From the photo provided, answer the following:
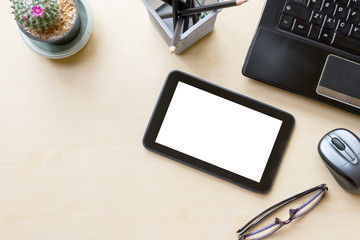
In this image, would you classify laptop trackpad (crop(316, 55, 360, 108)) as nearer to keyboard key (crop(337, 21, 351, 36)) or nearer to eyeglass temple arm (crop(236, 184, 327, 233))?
keyboard key (crop(337, 21, 351, 36))

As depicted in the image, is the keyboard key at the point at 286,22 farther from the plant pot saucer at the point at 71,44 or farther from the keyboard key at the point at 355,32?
the plant pot saucer at the point at 71,44

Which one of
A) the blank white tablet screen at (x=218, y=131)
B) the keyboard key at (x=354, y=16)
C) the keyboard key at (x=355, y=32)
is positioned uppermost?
the keyboard key at (x=354, y=16)

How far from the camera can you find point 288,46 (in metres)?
0.57

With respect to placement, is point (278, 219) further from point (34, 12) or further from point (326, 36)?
point (34, 12)

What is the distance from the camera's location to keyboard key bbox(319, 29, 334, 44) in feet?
1.78

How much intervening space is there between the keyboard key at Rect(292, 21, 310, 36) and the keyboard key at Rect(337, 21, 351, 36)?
0.05 m

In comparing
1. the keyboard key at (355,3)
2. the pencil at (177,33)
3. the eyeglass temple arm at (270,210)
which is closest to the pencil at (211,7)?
the pencil at (177,33)

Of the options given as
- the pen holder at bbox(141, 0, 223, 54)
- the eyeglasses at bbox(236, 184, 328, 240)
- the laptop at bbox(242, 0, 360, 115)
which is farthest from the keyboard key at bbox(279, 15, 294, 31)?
the eyeglasses at bbox(236, 184, 328, 240)

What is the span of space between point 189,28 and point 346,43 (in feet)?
0.84

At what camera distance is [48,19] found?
19.2 inches

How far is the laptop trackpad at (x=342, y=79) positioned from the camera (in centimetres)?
56

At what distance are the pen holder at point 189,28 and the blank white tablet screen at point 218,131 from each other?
8 centimetres

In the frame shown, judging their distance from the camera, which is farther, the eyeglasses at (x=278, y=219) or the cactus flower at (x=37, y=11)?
the eyeglasses at (x=278, y=219)

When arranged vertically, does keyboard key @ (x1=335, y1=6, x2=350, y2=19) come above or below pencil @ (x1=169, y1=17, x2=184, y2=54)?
above
